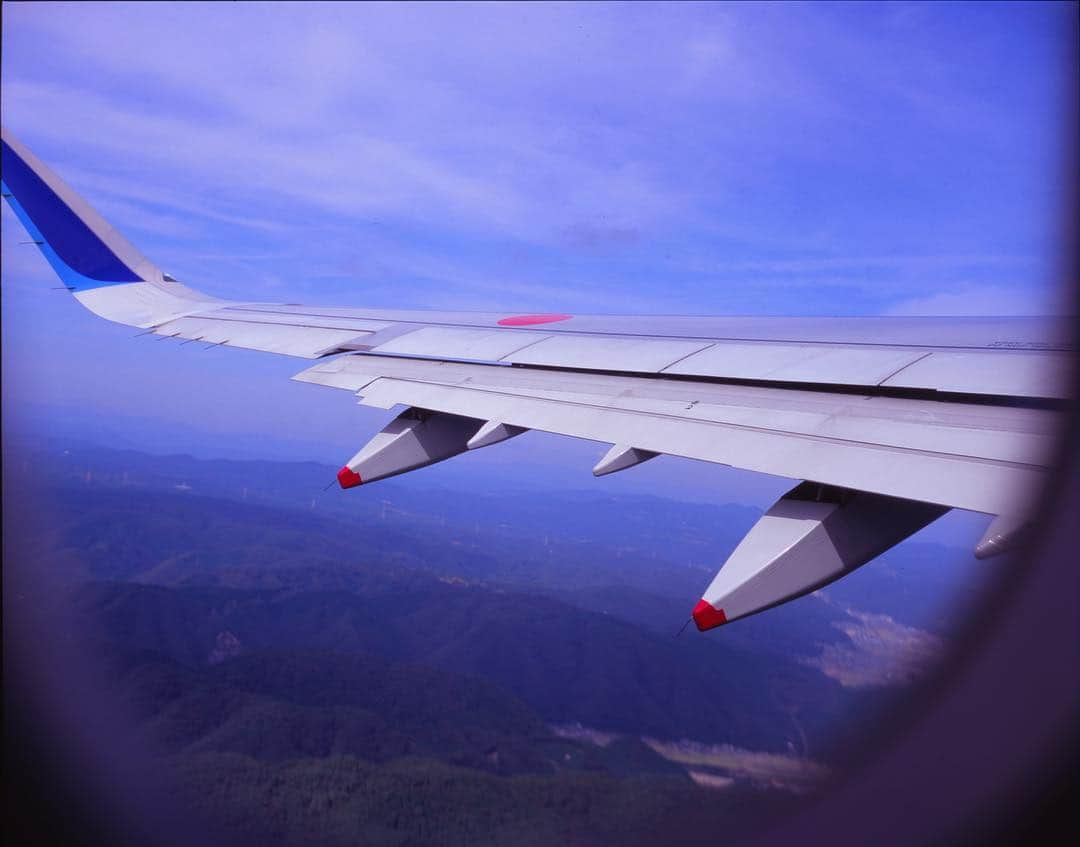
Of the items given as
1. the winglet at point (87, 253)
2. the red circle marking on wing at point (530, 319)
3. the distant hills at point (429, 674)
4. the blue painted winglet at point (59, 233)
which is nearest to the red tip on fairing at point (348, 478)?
the distant hills at point (429, 674)

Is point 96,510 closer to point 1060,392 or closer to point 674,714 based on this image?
point 674,714

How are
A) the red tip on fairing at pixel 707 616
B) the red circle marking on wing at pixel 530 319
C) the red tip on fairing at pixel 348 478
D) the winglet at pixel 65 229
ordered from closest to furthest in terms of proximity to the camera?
the red tip on fairing at pixel 707 616 < the red tip on fairing at pixel 348 478 < the red circle marking on wing at pixel 530 319 < the winglet at pixel 65 229

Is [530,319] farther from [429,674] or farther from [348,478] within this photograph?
[429,674]

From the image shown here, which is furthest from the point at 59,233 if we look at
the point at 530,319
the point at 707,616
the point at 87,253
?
the point at 707,616

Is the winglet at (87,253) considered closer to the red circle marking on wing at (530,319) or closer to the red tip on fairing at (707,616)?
the red circle marking on wing at (530,319)

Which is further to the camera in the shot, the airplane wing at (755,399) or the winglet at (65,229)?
the winglet at (65,229)

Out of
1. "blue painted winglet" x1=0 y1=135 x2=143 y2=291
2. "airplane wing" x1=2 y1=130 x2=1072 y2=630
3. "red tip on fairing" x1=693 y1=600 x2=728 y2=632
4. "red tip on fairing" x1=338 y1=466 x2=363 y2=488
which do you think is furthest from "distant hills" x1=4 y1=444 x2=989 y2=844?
"blue painted winglet" x1=0 y1=135 x2=143 y2=291

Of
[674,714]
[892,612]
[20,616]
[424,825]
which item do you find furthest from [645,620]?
[20,616]
